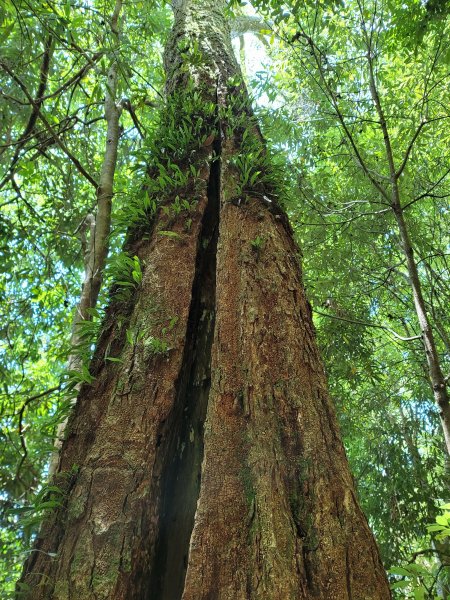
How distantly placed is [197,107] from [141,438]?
2531 millimetres

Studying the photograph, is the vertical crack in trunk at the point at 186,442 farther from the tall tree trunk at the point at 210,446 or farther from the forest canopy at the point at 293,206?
the forest canopy at the point at 293,206

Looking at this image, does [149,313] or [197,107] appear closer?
[149,313]

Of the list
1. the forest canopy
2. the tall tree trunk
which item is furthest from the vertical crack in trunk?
the forest canopy

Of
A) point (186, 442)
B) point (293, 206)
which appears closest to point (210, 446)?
point (186, 442)

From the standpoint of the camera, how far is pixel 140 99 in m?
4.07

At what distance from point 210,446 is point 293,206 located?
3.74m

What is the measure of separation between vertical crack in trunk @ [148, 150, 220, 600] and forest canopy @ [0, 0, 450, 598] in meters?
0.28

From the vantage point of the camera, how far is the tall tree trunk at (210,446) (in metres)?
1.42

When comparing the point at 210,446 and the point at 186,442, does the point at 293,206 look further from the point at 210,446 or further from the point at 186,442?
the point at 210,446

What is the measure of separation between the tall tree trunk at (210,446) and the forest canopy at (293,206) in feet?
0.38

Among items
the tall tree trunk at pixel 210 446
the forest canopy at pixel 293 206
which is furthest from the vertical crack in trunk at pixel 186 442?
the forest canopy at pixel 293 206

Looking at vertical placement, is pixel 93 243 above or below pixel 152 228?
above

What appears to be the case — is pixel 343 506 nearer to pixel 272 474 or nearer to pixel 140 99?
pixel 272 474

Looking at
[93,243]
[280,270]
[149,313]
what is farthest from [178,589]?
[93,243]
